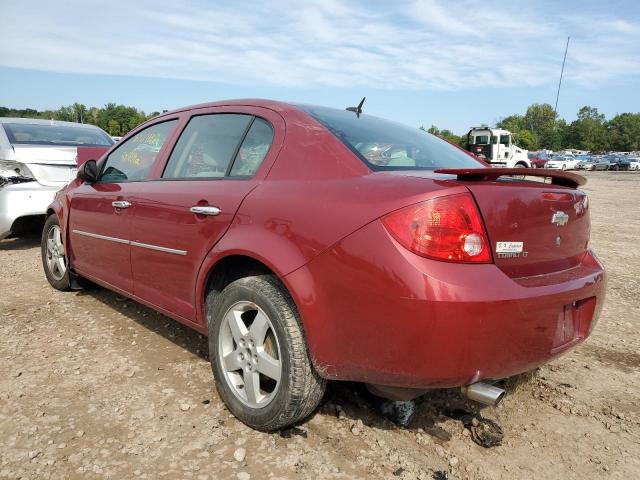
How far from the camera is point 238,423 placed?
2.43 meters

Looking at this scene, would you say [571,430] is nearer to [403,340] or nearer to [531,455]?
[531,455]

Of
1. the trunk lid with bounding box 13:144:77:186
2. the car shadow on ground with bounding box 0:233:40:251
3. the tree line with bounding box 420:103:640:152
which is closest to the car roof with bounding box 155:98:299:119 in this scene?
the trunk lid with bounding box 13:144:77:186

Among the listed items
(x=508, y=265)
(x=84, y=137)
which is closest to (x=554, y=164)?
(x=84, y=137)

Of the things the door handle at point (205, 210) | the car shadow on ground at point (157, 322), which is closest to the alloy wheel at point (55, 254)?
the car shadow on ground at point (157, 322)

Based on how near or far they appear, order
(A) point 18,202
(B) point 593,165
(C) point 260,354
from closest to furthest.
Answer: (C) point 260,354, (A) point 18,202, (B) point 593,165

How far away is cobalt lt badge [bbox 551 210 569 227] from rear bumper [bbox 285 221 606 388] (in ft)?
0.80

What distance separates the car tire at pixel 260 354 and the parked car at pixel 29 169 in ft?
14.0

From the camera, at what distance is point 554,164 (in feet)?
139

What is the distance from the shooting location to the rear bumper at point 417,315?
5.80 ft

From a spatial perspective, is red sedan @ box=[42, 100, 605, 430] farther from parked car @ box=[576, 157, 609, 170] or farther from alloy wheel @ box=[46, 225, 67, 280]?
parked car @ box=[576, 157, 609, 170]

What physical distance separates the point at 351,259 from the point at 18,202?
527 centimetres

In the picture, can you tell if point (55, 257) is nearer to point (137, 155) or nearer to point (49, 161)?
point (137, 155)

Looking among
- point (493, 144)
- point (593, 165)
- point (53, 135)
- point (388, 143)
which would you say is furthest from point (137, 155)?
point (593, 165)

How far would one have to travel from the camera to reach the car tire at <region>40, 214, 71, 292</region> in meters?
4.35
